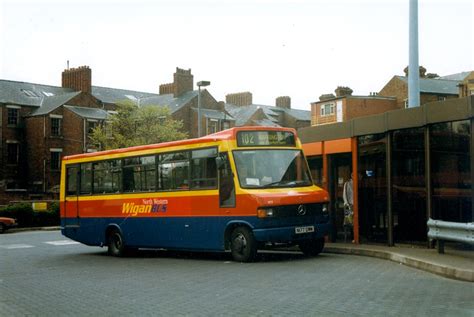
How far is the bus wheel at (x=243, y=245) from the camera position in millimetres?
13523

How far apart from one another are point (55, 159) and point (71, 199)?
39886mm

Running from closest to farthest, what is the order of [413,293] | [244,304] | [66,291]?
[244,304] < [413,293] < [66,291]

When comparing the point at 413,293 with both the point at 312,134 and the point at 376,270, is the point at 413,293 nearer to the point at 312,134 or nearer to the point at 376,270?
the point at 376,270

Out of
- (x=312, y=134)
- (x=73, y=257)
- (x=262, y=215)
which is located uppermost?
(x=312, y=134)

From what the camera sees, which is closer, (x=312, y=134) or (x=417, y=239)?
(x=417, y=239)

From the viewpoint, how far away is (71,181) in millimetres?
19578

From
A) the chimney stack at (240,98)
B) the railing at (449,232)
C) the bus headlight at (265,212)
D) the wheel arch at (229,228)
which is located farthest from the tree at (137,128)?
the railing at (449,232)

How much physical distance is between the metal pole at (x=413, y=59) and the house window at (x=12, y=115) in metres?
47.4

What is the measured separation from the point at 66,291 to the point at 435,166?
8.35 metres

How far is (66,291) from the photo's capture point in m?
10.3

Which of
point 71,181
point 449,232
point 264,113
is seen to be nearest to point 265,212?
point 449,232

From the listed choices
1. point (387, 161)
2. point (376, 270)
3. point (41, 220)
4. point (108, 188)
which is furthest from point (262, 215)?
point (41, 220)

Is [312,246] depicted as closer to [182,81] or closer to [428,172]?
[428,172]

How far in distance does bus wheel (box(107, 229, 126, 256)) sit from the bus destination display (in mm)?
5304
